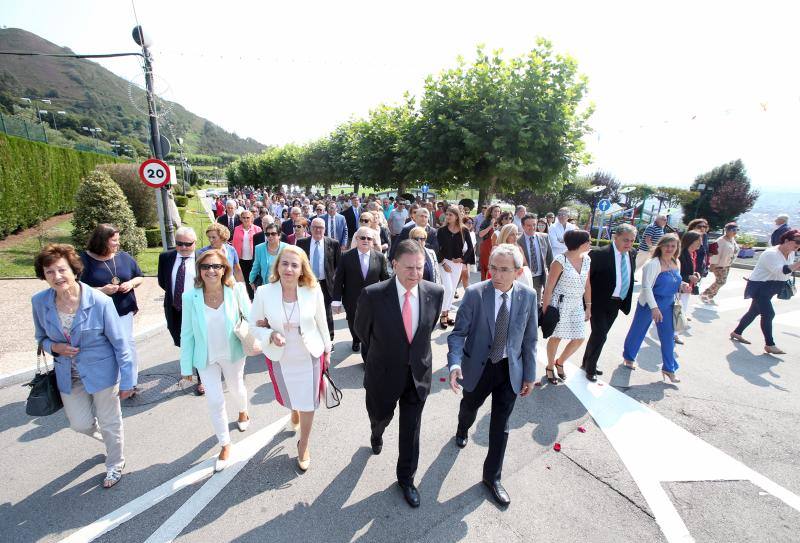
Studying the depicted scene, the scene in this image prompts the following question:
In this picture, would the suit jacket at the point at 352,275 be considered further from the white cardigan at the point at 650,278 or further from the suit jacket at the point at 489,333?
the white cardigan at the point at 650,278

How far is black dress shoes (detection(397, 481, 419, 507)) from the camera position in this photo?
2.93 m

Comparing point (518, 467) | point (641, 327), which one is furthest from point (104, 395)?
point (641, 327)

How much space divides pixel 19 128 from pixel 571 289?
2258 centimetres

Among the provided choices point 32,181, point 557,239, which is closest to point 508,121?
point 557,239

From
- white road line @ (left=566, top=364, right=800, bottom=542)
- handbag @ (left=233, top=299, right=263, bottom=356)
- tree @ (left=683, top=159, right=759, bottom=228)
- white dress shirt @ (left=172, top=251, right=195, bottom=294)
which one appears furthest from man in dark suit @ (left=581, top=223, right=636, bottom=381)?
tree @ (left=683, top=159, right=759, bottom=228)

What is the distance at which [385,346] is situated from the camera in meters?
2.88

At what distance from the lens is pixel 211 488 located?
311 centimetres

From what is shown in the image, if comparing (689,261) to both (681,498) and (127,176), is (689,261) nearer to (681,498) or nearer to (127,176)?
(681,498)

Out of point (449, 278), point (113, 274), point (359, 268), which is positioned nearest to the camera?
point (113, 274)

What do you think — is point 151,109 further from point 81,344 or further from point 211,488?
point 211,488

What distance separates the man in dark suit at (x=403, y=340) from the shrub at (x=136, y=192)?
15.2 metres

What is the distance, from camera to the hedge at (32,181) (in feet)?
40.5

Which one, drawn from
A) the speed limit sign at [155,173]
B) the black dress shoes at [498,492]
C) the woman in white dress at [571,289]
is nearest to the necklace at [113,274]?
the speed limit sign at [155,173]

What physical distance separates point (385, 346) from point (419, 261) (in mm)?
695
